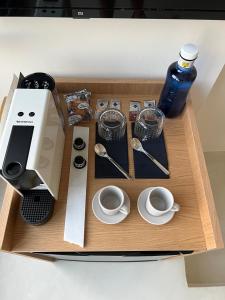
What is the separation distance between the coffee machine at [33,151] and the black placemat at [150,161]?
0.23 metres

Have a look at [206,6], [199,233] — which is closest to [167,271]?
[199,233]

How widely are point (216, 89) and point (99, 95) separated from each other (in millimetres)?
474

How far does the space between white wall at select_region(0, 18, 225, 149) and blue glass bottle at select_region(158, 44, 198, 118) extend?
0.09 meters

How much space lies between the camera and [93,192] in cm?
75

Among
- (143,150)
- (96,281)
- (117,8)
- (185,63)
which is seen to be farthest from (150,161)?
(96,281)

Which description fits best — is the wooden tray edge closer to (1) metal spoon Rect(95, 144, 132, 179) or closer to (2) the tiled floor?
(1) metal spoon Rect(95, 144, 132, 179)

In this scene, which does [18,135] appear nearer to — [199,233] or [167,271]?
[199,233]

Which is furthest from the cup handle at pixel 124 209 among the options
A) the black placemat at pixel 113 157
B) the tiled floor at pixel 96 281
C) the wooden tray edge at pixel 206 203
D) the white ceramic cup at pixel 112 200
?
the tiled floor at pixel 96 281

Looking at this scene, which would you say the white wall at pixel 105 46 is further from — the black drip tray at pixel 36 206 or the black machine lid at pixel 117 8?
the black drip tray at pixel 36 206

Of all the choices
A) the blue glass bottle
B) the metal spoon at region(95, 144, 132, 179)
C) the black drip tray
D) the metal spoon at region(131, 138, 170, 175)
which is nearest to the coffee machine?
the black drip tray

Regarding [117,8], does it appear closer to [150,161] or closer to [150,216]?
[150,161]

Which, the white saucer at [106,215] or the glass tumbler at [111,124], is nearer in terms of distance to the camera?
the white saucer at [106,215]

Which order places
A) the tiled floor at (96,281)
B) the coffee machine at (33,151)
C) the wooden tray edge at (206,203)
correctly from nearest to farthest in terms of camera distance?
the coffee machine at (33,151) < the wooden tray edge at (206,203) < the tiled floor at (96,281)

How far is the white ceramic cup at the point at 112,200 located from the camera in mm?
692
